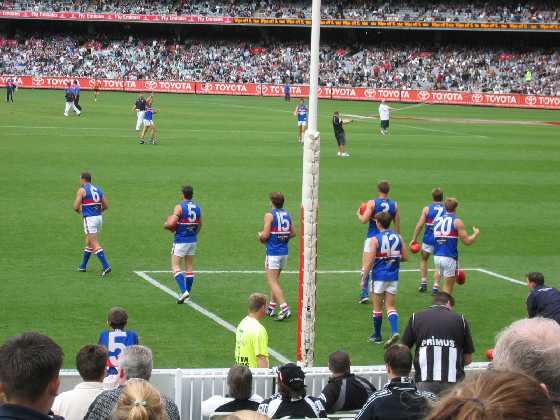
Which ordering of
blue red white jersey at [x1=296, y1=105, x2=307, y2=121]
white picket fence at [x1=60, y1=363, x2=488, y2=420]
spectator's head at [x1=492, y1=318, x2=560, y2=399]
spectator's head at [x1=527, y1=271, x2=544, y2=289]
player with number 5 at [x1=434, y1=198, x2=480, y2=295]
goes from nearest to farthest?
spectator's head at [x1=492, y1=318, x2=560, y2=399] → white picket fence at [x1=60, y1=363, x2=488, y2=420] → spectator's head at [x1=527, y1=271, x2=544, y2=289] → player with number 5 at [x1=434, y1=198, x2=480, y2=295] → blue red white jersey at [x1=296, y1=105, x2=307, y2=121]

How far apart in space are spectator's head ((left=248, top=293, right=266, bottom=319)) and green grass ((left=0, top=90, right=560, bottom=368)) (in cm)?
225

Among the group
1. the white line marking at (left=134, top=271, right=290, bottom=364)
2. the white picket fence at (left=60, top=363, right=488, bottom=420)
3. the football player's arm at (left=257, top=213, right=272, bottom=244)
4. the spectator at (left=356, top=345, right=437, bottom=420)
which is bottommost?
the white line marking at (left=134, top=271, right=290, bottom=364)

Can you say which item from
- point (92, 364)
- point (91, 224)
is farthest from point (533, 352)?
point (91, 224)

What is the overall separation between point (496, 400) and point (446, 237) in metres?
13.2

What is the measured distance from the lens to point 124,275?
17688 millimetres

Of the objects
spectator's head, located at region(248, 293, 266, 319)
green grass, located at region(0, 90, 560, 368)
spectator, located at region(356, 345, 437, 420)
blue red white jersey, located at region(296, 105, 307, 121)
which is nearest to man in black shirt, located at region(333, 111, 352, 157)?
green grass, located at region(0, 90, 560, 368)

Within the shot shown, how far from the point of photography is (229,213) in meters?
23.8

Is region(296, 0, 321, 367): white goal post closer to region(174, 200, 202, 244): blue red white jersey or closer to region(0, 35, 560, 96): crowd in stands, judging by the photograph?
region(174, 200, 202, 244): blue red white jersey

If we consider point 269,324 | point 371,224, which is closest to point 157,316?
point 269,324

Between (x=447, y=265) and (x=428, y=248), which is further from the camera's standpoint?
(x=428, y=248)

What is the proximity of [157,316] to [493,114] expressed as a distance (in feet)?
152

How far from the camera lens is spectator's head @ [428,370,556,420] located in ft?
8.43

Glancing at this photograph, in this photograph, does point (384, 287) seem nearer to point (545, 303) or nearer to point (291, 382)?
point (545, 303)

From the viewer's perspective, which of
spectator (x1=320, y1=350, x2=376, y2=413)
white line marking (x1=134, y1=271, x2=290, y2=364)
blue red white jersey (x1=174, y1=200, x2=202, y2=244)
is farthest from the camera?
blue red white jersey (x1=174, y1=200, x2=202, y2=244)
